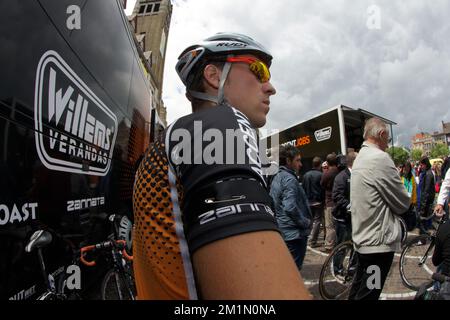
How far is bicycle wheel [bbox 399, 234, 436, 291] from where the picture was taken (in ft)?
16.6

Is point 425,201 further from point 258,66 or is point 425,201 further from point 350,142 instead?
point 258,66

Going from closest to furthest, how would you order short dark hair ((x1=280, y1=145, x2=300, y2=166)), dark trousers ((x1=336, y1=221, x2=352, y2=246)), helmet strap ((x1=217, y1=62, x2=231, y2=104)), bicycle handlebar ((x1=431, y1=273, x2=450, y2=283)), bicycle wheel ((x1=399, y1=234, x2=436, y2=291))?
helmet strap ((x1=217, y1=62, x2=231, y2=104))
bicycle handlebar ((x1=431, y1=273, x2=450, y2=283))
short dark hair ((x1=280, y1=145, x2=300, y2=166))
bicycle wheel ((x1=399, y1=234, x2=436, y2=291))
dark trousers ((x1=336, y1=221, x2=352, y2=246))

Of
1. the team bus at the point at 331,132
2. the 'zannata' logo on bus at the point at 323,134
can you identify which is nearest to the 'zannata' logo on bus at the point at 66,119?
the team bus at the point at 331,132

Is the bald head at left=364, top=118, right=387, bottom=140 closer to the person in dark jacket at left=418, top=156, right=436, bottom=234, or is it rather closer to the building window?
the person in dark jacket at left=418, top=156, right=436, bottom=234

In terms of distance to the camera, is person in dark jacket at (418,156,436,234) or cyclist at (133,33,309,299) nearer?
cyclist at (133,33,309,299)

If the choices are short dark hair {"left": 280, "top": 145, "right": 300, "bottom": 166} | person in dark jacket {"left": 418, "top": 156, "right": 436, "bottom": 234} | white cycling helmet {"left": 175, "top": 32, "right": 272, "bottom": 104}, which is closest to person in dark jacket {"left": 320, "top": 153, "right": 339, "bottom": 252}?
short dark hair {"left": 280, "top": 145, "right": 300, "bottom": 166}

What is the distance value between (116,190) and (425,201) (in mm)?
9186

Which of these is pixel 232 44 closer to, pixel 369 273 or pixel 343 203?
pixel 369 273

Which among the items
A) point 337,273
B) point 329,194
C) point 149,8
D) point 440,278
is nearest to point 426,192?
point 329,194

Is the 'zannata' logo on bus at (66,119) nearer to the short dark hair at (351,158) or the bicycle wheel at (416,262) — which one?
the short dark hair at (351,158)

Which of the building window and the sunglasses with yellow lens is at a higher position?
the building window

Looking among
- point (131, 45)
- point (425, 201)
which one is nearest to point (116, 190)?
point (131, 45)

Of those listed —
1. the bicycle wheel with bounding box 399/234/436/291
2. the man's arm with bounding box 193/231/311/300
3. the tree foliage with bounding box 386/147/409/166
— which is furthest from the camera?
the tree foliage with bounding box 386/147/409/166

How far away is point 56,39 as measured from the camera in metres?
1.98
